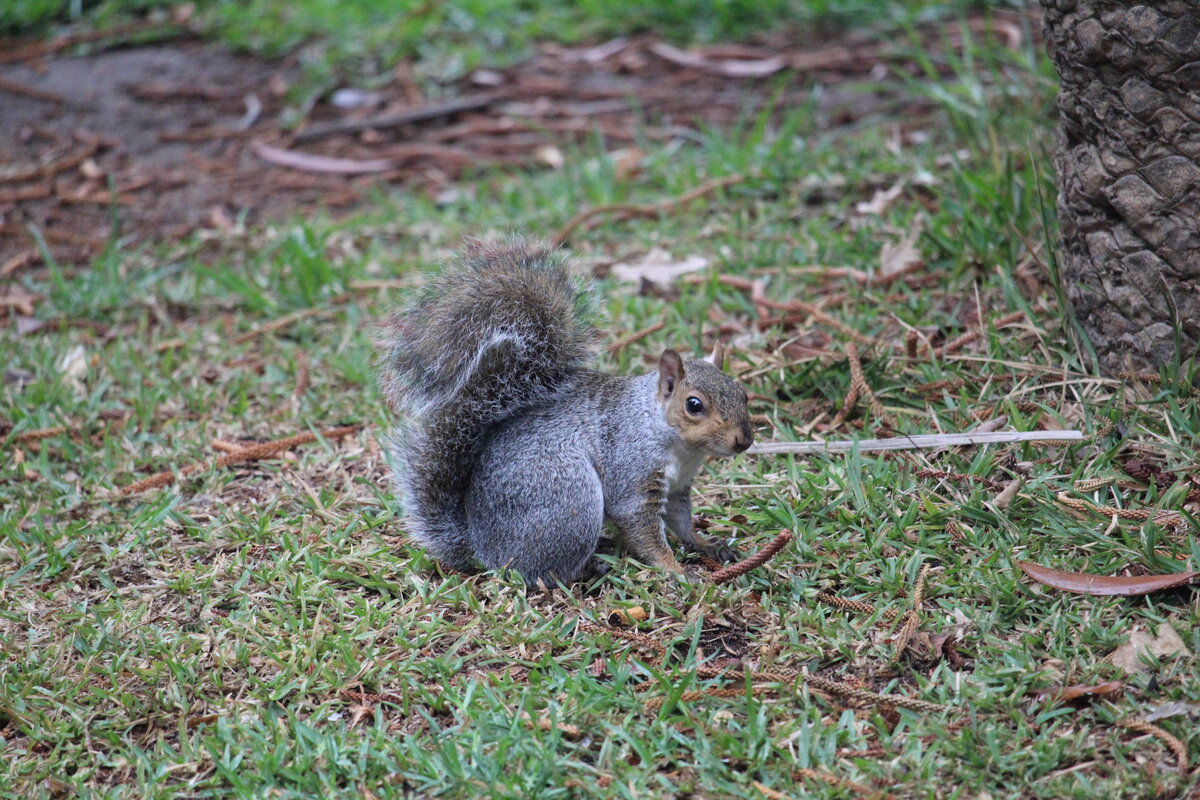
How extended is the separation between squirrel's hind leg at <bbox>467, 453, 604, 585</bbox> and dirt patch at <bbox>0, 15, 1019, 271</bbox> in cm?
283

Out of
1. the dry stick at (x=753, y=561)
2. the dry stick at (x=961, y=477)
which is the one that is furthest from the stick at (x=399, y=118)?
the dry stick at (x=753, y=561)

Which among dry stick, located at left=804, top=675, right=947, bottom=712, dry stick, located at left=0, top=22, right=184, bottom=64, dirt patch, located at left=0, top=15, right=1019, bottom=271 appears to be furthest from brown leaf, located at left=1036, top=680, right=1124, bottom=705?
dry stick, located at left=0, top=22, right=184, bottom=64

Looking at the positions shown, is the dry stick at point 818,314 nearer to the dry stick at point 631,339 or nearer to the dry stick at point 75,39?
the dry stick at point 631,339

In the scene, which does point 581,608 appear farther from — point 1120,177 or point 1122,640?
point 1120,177

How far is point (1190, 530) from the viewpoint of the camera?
8.83 feet

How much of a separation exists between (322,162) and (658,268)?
215 centimetres

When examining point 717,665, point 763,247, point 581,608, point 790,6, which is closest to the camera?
point 717,665

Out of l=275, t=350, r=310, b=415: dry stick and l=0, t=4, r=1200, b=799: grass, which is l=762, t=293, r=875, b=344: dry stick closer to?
l=0, t=4, r=1200, b=799: grass

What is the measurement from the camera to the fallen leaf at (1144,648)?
2.37 m

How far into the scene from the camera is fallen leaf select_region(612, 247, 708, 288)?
4355 millimetres

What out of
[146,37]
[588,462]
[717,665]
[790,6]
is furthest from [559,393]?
[146,37]

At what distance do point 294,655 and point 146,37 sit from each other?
5206 millimetres

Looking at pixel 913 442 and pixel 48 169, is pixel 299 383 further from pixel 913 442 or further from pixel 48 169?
pixel 48 169

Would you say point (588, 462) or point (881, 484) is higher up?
point (588, 462)
